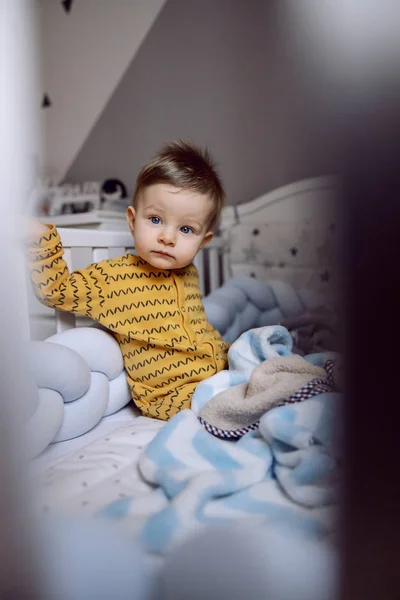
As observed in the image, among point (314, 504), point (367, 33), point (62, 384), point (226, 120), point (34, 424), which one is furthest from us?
point (226, 120)

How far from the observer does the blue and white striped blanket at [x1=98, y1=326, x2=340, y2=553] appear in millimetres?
346

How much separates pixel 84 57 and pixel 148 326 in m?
0.79

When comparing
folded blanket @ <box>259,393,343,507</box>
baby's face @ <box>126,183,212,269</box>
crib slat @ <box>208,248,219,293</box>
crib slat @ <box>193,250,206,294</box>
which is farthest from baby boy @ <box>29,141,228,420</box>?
crib slat @ <box>208,248,219,293</box>

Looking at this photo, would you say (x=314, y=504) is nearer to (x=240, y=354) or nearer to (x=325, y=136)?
(x=325, y=136)

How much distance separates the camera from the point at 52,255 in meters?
0.68

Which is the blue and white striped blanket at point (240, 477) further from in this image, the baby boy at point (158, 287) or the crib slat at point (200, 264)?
the crib slat at point (200, 264)

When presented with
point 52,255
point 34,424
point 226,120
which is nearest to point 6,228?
point 34,424

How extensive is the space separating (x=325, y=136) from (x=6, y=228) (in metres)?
0.19

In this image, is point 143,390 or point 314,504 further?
point 143,390

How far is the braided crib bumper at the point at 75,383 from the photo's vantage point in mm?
577

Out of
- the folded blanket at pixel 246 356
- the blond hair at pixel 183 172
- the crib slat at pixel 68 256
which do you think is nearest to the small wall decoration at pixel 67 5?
the blond hair at pixel 183 172

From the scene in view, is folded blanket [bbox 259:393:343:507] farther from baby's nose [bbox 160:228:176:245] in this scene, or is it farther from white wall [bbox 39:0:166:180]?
white wall [bbox 39:0:166:180]

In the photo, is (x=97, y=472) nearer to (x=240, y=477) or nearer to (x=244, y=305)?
(x=240, y=477)

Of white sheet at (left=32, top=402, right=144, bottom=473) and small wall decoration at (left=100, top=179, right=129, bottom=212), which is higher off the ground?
small wall decoration at (left=100, top=179, right=129, bottom=212)
